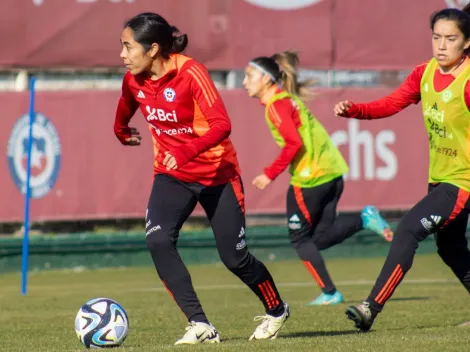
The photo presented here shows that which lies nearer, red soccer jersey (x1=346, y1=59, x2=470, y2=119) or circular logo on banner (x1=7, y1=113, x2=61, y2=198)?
red soccer jersey (x1=346, y1=59, x2=470, y2=119)

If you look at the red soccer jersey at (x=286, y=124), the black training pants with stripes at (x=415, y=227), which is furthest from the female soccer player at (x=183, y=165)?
the red soccer jersey at (x=286, y=124)

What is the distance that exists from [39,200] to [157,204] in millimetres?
7779

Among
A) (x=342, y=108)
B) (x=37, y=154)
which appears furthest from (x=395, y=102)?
(x=37, y=154)

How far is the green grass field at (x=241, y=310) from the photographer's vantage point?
22.6ft

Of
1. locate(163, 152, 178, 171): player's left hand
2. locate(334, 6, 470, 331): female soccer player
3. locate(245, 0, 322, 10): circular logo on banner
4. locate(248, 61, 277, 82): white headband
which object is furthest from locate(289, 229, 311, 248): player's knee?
locate(245, 0, 322, 10): circular logo on banner

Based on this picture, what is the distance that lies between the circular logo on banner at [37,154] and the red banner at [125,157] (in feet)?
0.04

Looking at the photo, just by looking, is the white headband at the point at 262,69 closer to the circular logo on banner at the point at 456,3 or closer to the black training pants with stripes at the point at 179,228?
the black training pants with stripes at the point at 179,228

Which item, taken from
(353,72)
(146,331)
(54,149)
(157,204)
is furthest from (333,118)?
(157,204)

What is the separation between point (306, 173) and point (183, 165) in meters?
3.77

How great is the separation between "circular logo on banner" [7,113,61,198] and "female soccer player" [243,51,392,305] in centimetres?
465

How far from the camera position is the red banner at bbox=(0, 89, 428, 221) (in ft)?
48.0

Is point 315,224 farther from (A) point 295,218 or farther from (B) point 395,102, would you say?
(B) point 395,102

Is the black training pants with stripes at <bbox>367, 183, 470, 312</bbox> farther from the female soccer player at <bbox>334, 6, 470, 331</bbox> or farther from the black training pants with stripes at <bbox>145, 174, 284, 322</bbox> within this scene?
the black training pants with stripes at <bbox>145, 174, 284, 322</bbox>

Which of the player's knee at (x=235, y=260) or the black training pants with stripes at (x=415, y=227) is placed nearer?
the player's knee at (x=235, y=260)
